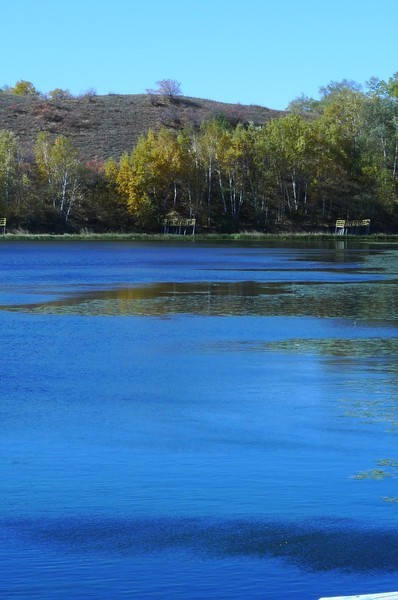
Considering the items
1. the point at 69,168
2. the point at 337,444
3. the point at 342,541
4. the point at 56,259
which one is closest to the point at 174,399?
the point at 337,444

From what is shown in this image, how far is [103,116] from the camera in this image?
483 feet

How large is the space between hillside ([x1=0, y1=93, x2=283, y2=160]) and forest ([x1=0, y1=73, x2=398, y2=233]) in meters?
13.1

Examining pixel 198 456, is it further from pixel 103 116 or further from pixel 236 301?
pixel 103 116

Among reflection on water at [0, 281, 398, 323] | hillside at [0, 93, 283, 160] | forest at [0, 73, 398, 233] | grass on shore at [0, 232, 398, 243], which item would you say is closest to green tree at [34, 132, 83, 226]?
forest at [0, 73, 398, 233]

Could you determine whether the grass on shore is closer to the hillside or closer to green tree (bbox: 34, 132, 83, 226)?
green tree (bbox: 34, 132, 83, 226)

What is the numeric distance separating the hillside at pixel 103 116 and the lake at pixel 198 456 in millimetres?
→ 102568

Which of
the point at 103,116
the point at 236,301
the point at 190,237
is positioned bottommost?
the point at 236,301

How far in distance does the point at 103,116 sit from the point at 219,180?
37599 millimetres

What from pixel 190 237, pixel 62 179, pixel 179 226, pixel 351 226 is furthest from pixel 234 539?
pixel 351 226

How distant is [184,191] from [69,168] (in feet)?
42.7

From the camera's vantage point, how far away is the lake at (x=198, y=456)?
9547mm

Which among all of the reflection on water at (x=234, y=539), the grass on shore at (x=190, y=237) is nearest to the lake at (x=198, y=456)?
the reflection on water at (x=234, y=539)

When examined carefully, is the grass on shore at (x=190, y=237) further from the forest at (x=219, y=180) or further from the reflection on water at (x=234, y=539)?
the reflection on water at (x=234, y=539)

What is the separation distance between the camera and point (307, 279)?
47.3 m
